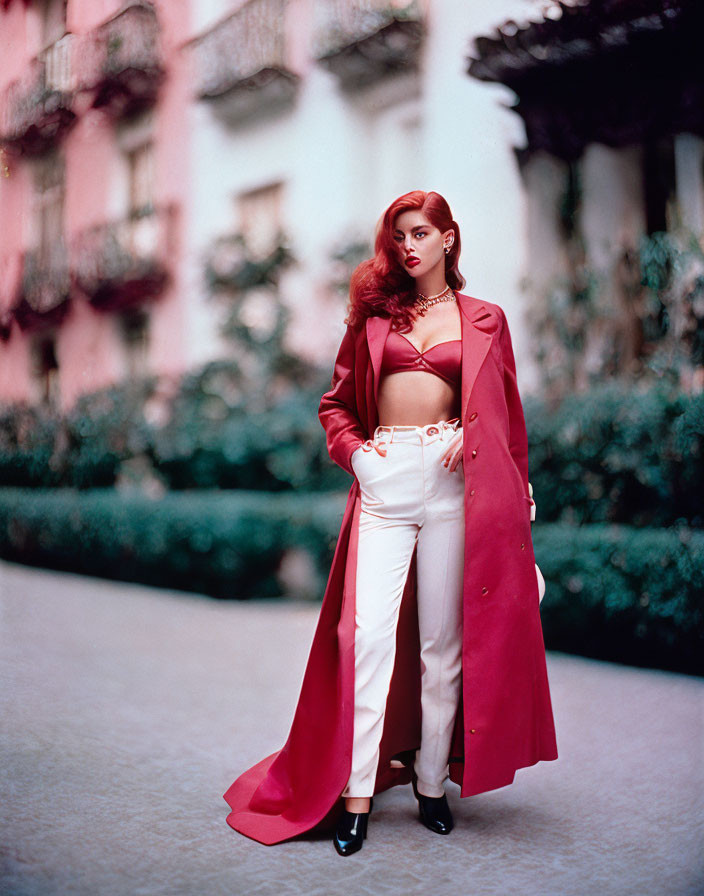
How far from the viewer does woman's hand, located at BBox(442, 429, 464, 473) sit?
2.92 metres

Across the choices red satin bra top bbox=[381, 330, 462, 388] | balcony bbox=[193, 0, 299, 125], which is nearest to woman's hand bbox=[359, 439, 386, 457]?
red satin bra top bbox=[381, 330, 462, 388]

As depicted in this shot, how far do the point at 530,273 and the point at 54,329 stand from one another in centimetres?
515

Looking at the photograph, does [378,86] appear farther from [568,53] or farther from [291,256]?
[568,53]

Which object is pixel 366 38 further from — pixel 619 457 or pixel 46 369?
pixel 619 457

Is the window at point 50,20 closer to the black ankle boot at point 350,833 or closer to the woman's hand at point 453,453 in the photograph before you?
the woman's hand at point 453,453

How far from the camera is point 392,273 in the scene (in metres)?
3.12

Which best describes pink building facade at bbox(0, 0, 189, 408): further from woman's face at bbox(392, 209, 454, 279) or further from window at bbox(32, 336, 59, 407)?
woman's face at bbox(392, 209, 454, 279)

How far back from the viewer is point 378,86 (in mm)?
9680

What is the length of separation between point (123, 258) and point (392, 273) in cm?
1009

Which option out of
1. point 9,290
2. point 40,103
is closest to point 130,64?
point 40,103

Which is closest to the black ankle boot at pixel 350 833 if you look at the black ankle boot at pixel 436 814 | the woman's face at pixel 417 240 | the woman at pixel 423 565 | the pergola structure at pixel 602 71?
the woman at pixel 423 565

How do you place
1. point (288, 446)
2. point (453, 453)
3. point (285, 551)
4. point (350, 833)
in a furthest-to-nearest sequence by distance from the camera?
1. point (288, 446)
2. point (285, 551)
3. point (453, 453)
4. point (350, 833)

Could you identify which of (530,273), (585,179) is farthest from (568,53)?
(530,273)

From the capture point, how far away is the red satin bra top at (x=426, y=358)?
298cm
